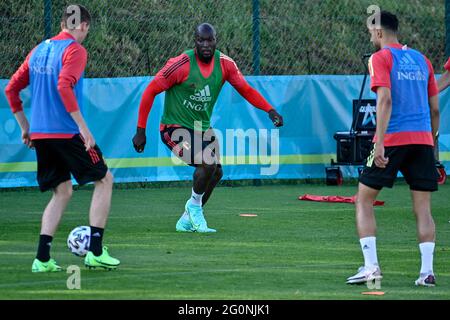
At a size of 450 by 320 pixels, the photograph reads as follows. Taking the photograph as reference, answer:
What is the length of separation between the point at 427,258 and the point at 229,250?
2.49 m

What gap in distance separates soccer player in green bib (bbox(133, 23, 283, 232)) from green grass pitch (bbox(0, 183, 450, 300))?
1.82 ft

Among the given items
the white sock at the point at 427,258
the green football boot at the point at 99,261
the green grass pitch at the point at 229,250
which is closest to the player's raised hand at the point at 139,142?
the green grass pitch at the point at 229,250

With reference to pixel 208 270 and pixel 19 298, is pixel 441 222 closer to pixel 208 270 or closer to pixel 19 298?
pixel 208 270

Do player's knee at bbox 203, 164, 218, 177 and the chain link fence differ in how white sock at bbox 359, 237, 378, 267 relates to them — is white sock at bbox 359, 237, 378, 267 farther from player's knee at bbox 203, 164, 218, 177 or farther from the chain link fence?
the chain link fence

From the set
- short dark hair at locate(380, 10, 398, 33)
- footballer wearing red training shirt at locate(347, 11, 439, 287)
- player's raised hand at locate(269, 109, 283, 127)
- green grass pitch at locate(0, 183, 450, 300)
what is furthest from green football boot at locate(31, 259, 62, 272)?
player's raised hand at locate(269, 109, 283, 127)

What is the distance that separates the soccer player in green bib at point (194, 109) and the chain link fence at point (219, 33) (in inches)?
208

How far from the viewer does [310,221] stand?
13.8m

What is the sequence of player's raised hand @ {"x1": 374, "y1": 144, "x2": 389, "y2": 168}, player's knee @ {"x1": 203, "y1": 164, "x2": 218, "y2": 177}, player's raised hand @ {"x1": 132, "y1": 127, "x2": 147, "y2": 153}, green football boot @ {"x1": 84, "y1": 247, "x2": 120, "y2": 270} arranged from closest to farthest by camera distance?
player's raised hand @ {"x1": 374, "y1": 144, "x2": 389, "y2": 168}
green football boot @ {"x1": 84, "y1": 247, "x2": 120, "y2": 270}
player's raised hand @ {"x1": 132, "y1": 127, "x2": 147, "y2": 153}
player's knee @ {"x1": 203, "y1": 164, "x2": 218, "y2": 177}

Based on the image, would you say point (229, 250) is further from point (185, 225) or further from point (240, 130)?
point (240, 130)

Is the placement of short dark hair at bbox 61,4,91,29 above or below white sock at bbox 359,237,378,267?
above

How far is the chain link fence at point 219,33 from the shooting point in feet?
63.5

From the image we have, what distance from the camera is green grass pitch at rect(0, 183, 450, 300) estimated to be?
872cm

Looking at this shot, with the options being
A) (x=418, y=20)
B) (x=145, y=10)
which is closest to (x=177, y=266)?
(x=145, y=10)

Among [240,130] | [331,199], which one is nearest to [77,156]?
[331,199]
